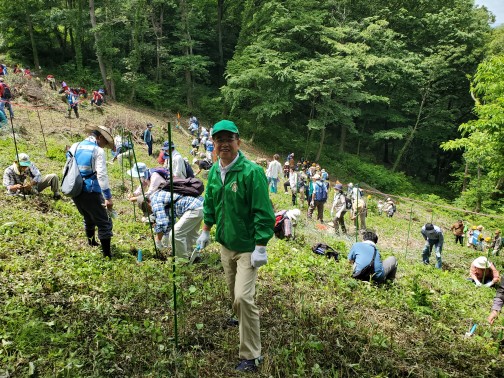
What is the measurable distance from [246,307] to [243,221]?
2.32 feet

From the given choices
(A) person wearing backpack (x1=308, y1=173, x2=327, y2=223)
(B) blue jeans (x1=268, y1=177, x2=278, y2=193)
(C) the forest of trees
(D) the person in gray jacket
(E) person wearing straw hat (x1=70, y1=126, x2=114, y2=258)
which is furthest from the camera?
(C) the forest of trees

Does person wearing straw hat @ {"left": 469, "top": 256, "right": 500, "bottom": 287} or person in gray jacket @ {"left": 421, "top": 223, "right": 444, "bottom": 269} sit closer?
person wearing straw hat @ {"left": 469, "top": 256, "right": 500, "bottom": 287}

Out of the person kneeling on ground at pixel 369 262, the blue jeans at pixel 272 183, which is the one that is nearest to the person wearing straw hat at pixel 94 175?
the person kneeling on ground at pixel 369 262

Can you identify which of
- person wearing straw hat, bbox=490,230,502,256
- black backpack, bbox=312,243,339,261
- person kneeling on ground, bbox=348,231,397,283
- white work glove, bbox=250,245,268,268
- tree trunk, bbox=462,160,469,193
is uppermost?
white work glove, bbox=250,245,268,268

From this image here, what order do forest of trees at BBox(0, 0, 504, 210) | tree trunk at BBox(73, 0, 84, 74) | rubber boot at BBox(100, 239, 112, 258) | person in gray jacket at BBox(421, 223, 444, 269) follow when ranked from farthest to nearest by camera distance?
1. tree trunk at BBox(73, 0, 84, 74)
2. forest of trees at BBox(0, 0, 504, 210)
3. person in gray jacket at BBox(421, 223, 444, 269)
4. rubber boot at BBox(100, 239, 112, 258)

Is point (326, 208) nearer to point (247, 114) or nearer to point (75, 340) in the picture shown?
point (75, 340)

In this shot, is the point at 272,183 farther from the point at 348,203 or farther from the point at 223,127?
the point at 223,127

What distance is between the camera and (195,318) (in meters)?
3.54

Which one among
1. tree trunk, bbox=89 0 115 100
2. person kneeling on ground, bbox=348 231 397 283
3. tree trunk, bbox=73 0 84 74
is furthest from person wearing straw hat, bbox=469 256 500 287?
tree trunk, bbox=73 0 84 74

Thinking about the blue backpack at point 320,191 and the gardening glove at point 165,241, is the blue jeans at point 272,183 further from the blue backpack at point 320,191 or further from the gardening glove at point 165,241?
the gardening glove at point 165,241

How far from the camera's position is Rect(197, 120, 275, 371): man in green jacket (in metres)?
2.76

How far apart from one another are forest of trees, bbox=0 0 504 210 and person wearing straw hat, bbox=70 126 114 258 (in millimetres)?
19517

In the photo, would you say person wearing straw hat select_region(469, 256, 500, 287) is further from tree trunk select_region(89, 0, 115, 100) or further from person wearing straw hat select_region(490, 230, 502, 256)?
tree trunk select_region(89, 0, 115, 100)

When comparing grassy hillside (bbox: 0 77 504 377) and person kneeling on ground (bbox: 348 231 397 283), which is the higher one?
grassy hillside (bbox: 0 77 504 377)
